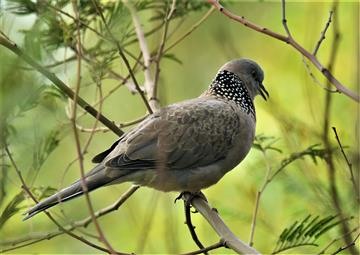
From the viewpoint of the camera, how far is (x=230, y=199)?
6.10 meters

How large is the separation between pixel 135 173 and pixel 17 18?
120 centimetres

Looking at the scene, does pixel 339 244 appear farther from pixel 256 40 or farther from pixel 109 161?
pixel 256 40

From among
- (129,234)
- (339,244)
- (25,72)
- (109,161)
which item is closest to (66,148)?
(129,234)

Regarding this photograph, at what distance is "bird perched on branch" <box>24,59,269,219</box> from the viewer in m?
4.39

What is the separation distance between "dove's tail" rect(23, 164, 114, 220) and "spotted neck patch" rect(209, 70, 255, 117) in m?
1.20

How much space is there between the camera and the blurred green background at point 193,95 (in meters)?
3.28

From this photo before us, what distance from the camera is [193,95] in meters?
7.37

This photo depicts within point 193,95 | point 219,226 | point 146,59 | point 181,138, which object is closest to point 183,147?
point 181,138

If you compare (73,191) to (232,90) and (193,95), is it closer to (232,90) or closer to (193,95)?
(232,90)

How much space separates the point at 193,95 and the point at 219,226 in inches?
148

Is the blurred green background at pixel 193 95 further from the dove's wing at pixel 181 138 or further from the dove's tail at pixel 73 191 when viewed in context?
the dove's wing at pixel 181 138

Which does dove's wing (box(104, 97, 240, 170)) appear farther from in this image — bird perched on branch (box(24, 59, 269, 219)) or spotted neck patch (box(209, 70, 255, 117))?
Answer: spotted neck patch (box(209, 70, 255, 117))

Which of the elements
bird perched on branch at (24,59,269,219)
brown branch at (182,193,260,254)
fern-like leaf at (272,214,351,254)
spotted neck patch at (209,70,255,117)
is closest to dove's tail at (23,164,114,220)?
bird perched on branch at (24,59,269,219)

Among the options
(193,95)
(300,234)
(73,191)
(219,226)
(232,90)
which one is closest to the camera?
(219,226)
